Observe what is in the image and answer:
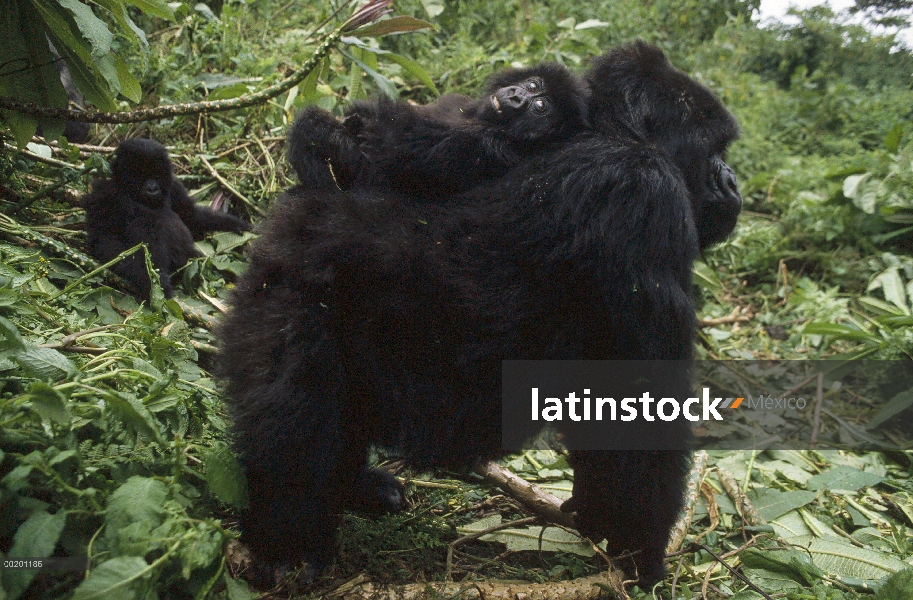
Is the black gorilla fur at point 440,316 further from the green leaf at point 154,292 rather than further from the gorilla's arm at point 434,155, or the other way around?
the green leaf at point 154,292

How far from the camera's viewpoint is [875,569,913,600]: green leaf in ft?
7.25

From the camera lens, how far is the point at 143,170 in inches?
148

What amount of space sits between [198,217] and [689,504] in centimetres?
303

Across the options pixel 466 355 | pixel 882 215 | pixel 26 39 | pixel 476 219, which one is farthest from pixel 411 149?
pixel 882 215

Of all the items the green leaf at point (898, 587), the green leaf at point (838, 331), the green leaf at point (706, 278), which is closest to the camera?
the green leaf at point (898, 587)

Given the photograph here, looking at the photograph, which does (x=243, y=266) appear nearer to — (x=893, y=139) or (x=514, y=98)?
(x=514, y=98)

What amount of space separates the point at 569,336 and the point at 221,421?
1.27m

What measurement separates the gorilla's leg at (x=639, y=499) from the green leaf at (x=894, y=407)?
7.14 ft

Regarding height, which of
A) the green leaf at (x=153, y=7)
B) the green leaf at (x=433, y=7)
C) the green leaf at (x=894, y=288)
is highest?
the green leaf at (x=433, y=7)

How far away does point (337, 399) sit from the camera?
2.27 metres

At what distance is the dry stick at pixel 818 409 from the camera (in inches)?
158

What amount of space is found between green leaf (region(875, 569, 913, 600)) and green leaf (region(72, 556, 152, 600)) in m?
2.22

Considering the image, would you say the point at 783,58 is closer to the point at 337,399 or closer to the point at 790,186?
the point at 790,186

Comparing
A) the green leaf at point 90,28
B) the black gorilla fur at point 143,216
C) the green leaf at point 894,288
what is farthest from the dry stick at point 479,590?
the green leaf at point 894,288
